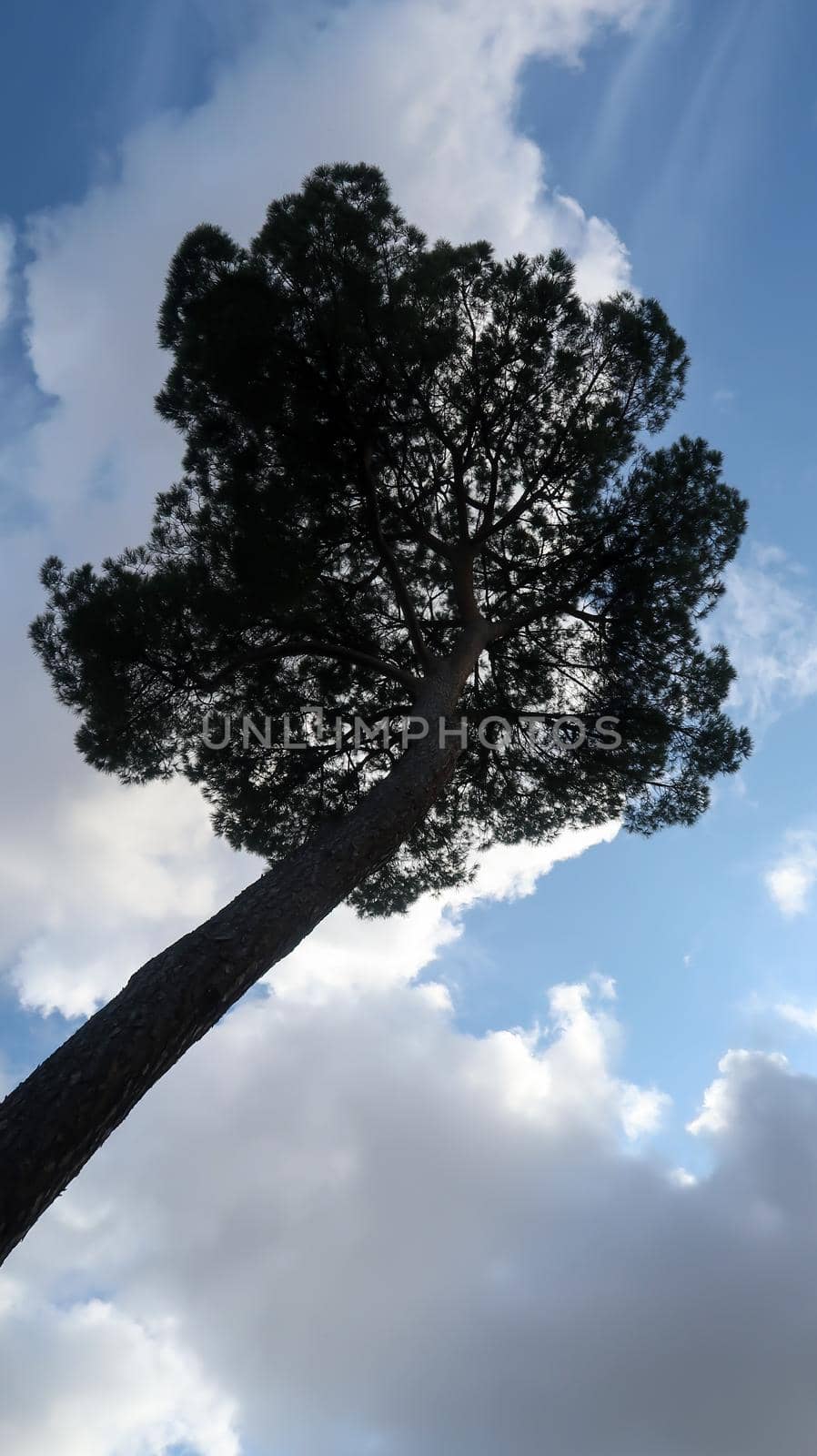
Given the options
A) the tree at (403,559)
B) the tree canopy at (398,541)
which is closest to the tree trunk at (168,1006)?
the tree at (403,559)

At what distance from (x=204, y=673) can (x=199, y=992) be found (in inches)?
137

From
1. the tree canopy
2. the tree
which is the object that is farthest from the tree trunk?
the tree canopy

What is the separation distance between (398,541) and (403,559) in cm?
28

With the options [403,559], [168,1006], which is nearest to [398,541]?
[403,559]

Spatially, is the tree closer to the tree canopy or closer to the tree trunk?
the tree canopy

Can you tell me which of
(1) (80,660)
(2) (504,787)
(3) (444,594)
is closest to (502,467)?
(3) (444,594)

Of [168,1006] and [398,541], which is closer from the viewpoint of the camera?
[168,1006]

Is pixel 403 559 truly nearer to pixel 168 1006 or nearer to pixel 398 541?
pixel 398 541

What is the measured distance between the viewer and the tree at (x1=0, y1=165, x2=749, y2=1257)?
6.68 m

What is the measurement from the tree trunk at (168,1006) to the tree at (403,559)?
1060 mm

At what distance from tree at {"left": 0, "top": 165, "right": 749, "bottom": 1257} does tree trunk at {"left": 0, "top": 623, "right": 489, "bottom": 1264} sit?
1060mm

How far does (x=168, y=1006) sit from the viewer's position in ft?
11.5

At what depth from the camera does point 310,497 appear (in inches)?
289

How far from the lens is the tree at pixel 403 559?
6676 mm
